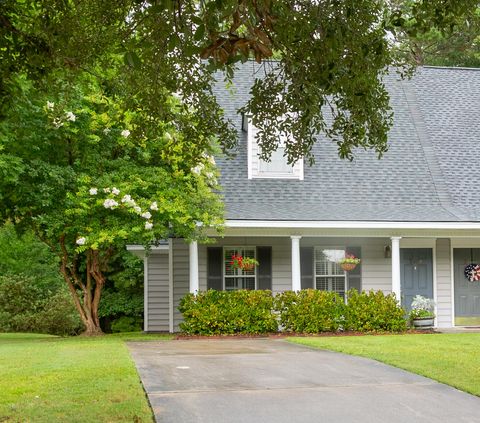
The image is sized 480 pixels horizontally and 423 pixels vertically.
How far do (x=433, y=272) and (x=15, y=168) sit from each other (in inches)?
385

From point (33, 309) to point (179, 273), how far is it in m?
7.36

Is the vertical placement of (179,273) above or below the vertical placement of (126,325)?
above

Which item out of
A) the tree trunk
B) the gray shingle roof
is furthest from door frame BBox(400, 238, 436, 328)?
the tree trunk

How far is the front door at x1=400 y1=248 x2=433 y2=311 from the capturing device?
721 inches

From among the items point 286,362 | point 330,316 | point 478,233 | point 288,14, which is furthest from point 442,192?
point 288,14

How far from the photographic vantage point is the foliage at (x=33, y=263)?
22.4 meters

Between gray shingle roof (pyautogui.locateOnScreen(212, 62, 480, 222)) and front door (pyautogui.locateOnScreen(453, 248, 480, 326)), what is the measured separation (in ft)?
4.62

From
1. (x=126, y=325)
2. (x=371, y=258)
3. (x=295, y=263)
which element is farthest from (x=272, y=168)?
(x=126, y=325)

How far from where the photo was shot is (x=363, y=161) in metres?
18.9

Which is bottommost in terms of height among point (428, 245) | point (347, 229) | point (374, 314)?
point (374, 314)

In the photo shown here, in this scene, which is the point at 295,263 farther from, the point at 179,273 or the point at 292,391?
the point at 292,391

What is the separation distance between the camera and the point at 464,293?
18.4 meters

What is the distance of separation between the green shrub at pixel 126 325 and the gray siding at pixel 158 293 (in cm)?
474

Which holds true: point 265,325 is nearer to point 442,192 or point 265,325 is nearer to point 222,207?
point 222,207
